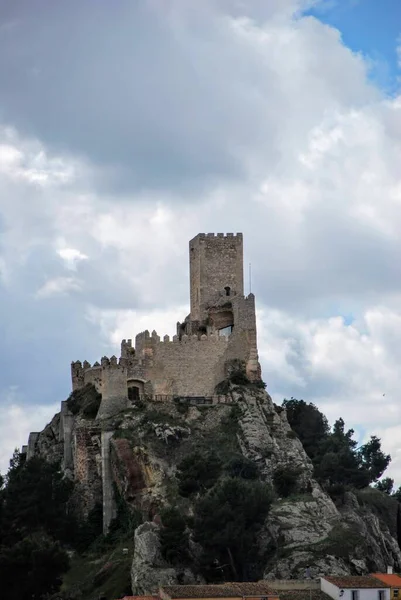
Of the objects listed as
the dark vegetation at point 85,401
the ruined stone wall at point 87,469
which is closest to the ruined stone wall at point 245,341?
the dark vegetation at point 85,401

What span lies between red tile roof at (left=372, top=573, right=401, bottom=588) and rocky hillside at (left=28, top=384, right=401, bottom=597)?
384cm

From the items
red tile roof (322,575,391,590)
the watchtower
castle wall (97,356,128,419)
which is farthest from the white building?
the watchtower

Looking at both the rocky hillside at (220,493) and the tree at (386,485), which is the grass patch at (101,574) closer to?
the rocky hillside at (220,493)

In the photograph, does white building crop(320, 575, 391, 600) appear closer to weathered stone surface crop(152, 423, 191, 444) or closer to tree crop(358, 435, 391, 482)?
weathered stone surface crop(152, 423, 191, 444)

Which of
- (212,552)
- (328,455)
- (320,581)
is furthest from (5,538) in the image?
(328,455)

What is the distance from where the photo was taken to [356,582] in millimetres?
76438

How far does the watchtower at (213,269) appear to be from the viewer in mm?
103625

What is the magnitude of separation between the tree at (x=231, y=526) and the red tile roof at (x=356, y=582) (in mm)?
5649

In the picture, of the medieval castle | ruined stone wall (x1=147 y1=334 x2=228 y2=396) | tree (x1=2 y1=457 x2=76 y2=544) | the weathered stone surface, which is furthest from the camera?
ruined stone wall (x1=147 y1=334 x2=228 y2=396)

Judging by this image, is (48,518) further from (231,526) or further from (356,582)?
(356,582)

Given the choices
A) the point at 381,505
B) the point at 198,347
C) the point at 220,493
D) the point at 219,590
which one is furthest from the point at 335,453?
the point at 219,590

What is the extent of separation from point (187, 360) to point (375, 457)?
2570 cm

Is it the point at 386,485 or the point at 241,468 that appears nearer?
the point at 241,468

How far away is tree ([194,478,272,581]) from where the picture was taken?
80.6 metres
